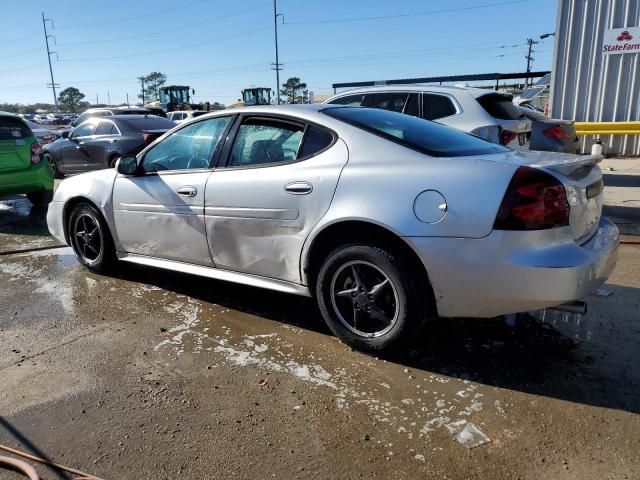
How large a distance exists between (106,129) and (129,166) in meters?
7.24

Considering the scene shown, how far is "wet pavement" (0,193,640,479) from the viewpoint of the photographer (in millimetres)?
2402

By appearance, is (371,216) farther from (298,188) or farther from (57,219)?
(57,219)

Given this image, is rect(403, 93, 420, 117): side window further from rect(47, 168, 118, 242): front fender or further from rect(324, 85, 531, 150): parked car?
rect(47, 168, 118, 242): front fender

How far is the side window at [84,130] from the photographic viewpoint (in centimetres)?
1133

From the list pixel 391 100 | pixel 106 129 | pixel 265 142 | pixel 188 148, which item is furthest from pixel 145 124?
pixel 265 142

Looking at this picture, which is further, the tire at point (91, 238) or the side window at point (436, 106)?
the side window at point (436, 106)

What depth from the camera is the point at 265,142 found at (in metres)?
3.82

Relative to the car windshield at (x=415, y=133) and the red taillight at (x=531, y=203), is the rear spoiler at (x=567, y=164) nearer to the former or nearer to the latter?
the red taillight at (x=531, y=203)

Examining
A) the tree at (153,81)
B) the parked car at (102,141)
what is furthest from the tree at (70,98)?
the parked car at (102,141)

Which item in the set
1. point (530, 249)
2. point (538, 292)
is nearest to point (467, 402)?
point (538, 292)

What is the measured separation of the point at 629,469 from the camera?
2.28 m

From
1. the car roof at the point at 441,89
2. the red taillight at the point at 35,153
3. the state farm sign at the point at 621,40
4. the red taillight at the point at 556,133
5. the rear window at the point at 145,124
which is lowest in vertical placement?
the red taillight at the point at 35,153

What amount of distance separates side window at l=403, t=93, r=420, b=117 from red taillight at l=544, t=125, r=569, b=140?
8.35 feet

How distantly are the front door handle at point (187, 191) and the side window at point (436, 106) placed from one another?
400 cm
